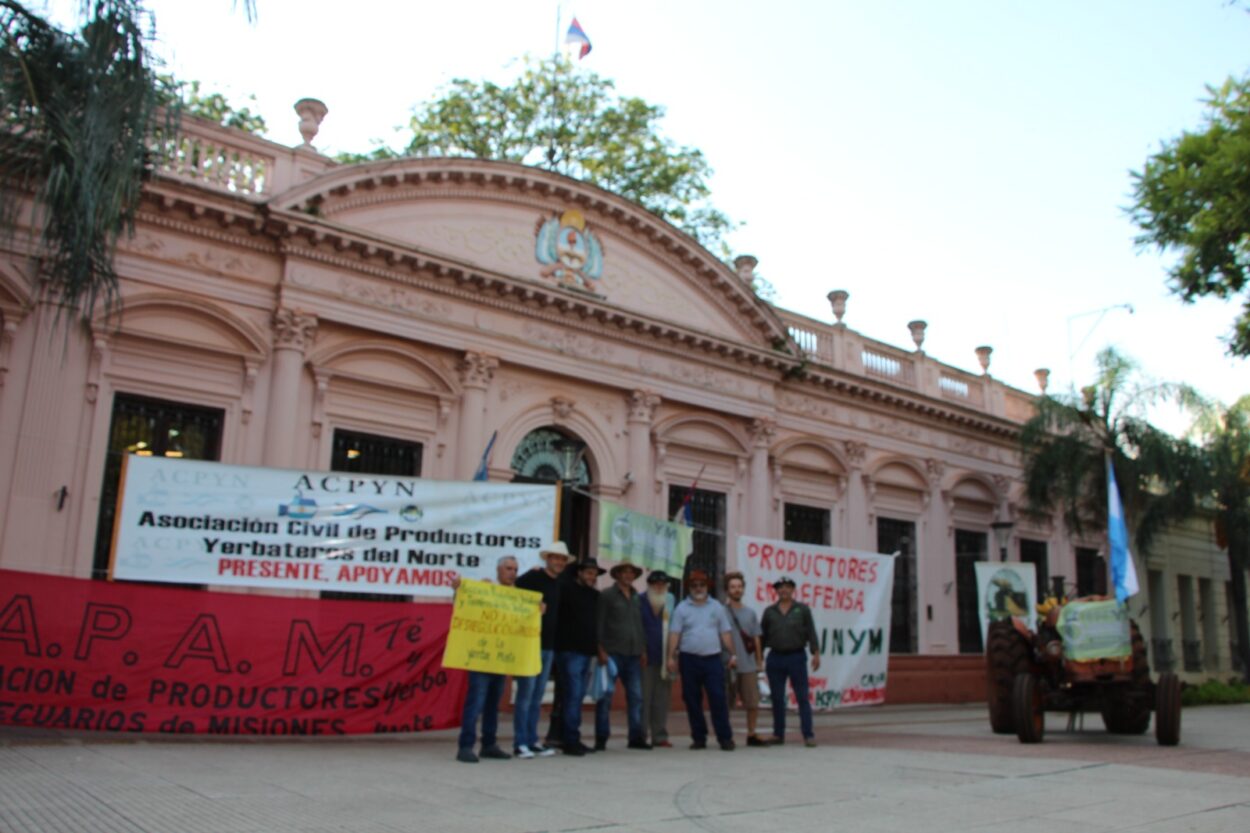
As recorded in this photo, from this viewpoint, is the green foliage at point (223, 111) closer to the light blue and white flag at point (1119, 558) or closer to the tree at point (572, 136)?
the tree at point (572, 136)

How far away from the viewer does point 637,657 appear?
33.4 feet

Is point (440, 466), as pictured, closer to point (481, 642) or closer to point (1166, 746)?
point (481, 642)

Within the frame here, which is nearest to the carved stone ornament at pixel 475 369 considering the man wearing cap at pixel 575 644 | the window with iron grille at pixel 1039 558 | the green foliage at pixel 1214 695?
the man wearing cap at pixel 575 644

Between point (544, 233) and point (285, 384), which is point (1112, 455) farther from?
point (285, 384)

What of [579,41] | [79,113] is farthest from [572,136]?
[79,113]

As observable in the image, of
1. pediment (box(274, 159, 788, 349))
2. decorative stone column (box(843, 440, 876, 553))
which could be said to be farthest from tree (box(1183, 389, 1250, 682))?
pediment (box(274, 159, 788, 349))

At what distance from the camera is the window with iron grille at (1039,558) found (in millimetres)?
26391

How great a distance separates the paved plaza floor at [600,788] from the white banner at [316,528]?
151 cm

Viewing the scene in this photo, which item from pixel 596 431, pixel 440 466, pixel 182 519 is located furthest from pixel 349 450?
pixel 182 519

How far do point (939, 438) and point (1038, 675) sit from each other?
13.0 m

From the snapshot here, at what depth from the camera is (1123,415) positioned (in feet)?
73.4

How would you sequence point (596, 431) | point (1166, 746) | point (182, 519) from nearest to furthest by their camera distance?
point (182, 519) < point (1166, 746) < point (596, 431)

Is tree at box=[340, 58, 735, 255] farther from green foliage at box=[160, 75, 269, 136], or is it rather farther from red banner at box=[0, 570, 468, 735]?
red banner at box=[0, 570, 468, 735]

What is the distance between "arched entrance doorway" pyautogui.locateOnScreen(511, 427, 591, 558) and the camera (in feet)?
56.3
